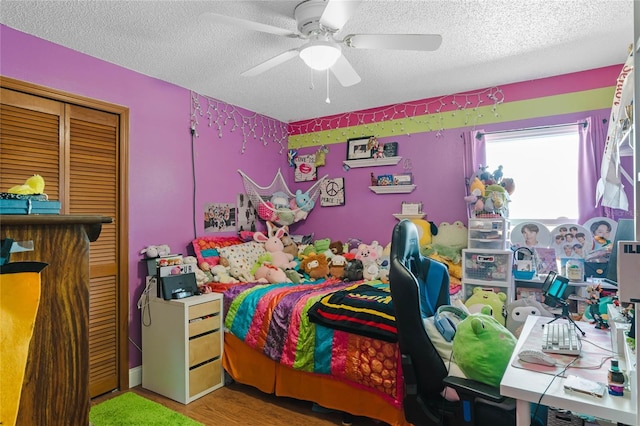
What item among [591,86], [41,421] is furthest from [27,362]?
[591,86]

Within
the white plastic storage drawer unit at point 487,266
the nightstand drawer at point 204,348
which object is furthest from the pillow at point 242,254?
the white plastic storage drawer unit at point 487,266

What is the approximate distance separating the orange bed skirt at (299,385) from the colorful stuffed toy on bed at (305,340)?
0.25 ft

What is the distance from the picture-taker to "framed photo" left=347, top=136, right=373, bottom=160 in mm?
4062

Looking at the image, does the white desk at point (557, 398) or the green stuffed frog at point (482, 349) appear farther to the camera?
the green stuffed frog at point (482, 349)

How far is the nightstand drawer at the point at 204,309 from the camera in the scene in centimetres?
264

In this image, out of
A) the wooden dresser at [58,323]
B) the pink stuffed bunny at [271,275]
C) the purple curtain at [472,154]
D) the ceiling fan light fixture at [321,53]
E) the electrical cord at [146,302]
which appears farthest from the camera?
the purple curtain at [472,154]

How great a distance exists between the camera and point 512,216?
3.34m

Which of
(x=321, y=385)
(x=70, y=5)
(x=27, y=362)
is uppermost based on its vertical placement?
(x=70, y=5)

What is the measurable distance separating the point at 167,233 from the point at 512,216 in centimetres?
307

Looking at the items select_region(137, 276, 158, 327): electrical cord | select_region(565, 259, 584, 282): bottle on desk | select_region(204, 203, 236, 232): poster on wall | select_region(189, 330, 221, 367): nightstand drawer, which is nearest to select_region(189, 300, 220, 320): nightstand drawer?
select_region(189, 330, 221, 367): nightstand drawer

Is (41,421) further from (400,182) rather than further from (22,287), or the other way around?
(400,182)

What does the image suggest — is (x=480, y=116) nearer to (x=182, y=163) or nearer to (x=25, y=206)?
(x=182, y=163)

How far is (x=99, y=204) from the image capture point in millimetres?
2736

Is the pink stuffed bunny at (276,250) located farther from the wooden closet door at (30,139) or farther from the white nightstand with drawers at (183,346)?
the wooden closet door at (30,139)
